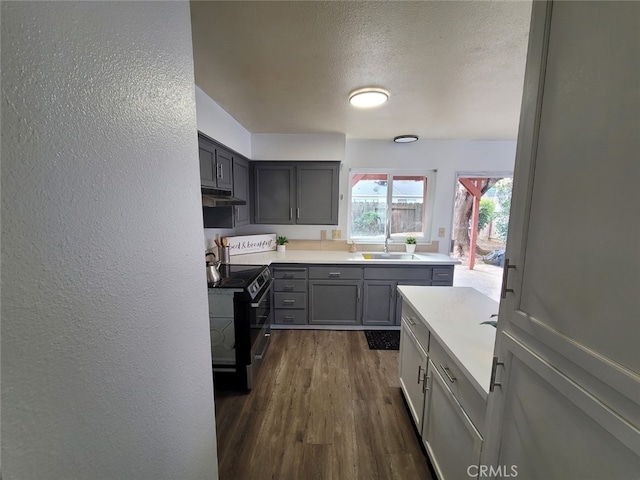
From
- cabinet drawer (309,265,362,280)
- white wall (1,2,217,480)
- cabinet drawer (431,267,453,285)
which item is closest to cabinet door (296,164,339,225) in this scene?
cabinet drawer (309,265,362,280)

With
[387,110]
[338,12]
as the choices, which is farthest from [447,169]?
[338,12]

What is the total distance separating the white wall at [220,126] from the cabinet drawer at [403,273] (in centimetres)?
206

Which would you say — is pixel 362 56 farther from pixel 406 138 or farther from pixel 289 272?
pixel 289 272

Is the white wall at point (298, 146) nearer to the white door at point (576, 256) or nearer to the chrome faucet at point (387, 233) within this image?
the chrome faucet at point (387, 233)

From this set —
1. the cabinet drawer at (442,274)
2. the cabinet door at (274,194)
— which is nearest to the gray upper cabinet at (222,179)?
the cabinet door at (274,194)

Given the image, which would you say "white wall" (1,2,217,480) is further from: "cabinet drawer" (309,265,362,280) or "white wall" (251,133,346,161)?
"white wall" (251,133,346,161)

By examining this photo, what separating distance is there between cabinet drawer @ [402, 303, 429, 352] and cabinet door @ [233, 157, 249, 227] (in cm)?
198

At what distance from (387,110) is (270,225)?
2000mm

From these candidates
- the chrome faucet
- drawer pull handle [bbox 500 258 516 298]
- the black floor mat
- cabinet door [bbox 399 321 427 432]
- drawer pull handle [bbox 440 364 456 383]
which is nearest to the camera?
drawer pull handle [bbox 500 258 516 298]

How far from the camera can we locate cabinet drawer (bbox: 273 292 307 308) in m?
2.91

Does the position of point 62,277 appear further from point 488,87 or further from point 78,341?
point 488,87

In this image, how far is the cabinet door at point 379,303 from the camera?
290 centimetres

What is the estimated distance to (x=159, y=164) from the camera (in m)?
0.62

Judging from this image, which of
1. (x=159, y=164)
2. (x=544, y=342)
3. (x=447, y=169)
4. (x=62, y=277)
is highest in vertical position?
(x=447, y=169)
